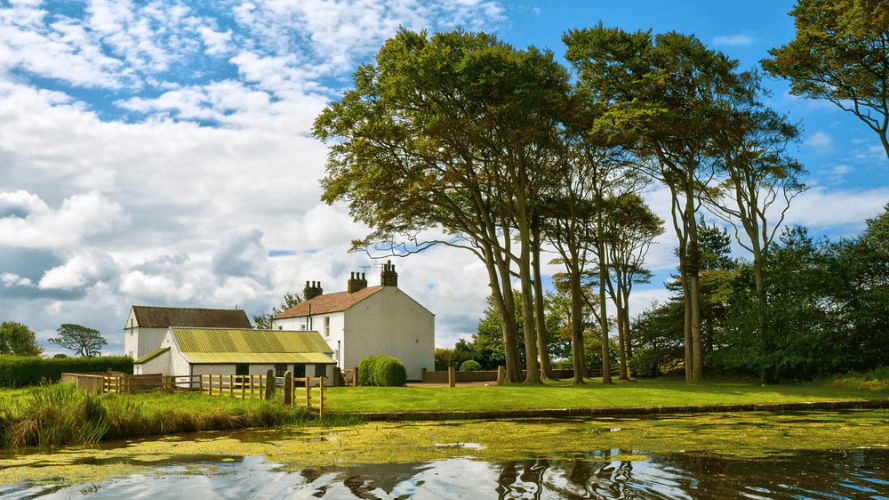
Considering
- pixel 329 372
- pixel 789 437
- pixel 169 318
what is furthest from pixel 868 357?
pixel 169 318

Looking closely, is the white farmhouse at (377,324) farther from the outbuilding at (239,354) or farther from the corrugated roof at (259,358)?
the corrugated roof at (259,358)

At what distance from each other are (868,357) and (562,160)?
62.1 ft

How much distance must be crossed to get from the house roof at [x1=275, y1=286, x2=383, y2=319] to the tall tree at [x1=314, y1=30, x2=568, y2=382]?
16.4 m

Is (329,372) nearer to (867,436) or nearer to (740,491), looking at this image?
(867,436)

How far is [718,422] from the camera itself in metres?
19.7

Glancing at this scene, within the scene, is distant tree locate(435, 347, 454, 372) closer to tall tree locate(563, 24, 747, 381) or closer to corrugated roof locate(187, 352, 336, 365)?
corrugated roof locate(187, 352, 336, 365)

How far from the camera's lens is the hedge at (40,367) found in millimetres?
49938

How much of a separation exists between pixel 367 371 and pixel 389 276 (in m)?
12.4

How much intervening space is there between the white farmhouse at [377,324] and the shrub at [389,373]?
10.9 metres

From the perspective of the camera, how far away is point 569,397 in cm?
2662

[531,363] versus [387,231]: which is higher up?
[387,231]

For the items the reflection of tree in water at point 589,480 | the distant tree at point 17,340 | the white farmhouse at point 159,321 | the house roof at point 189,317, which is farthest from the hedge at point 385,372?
the distant tree at point 17,340

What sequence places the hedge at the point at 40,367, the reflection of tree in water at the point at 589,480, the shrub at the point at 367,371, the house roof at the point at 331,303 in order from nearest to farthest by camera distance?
the reflection of tree in water at the point at 589,480 < the shrub at the point at 367,371 < the hedge at the point at 40,367 < the house roof at the point at 331,303

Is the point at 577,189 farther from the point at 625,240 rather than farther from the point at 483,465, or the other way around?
the point at 483,465
